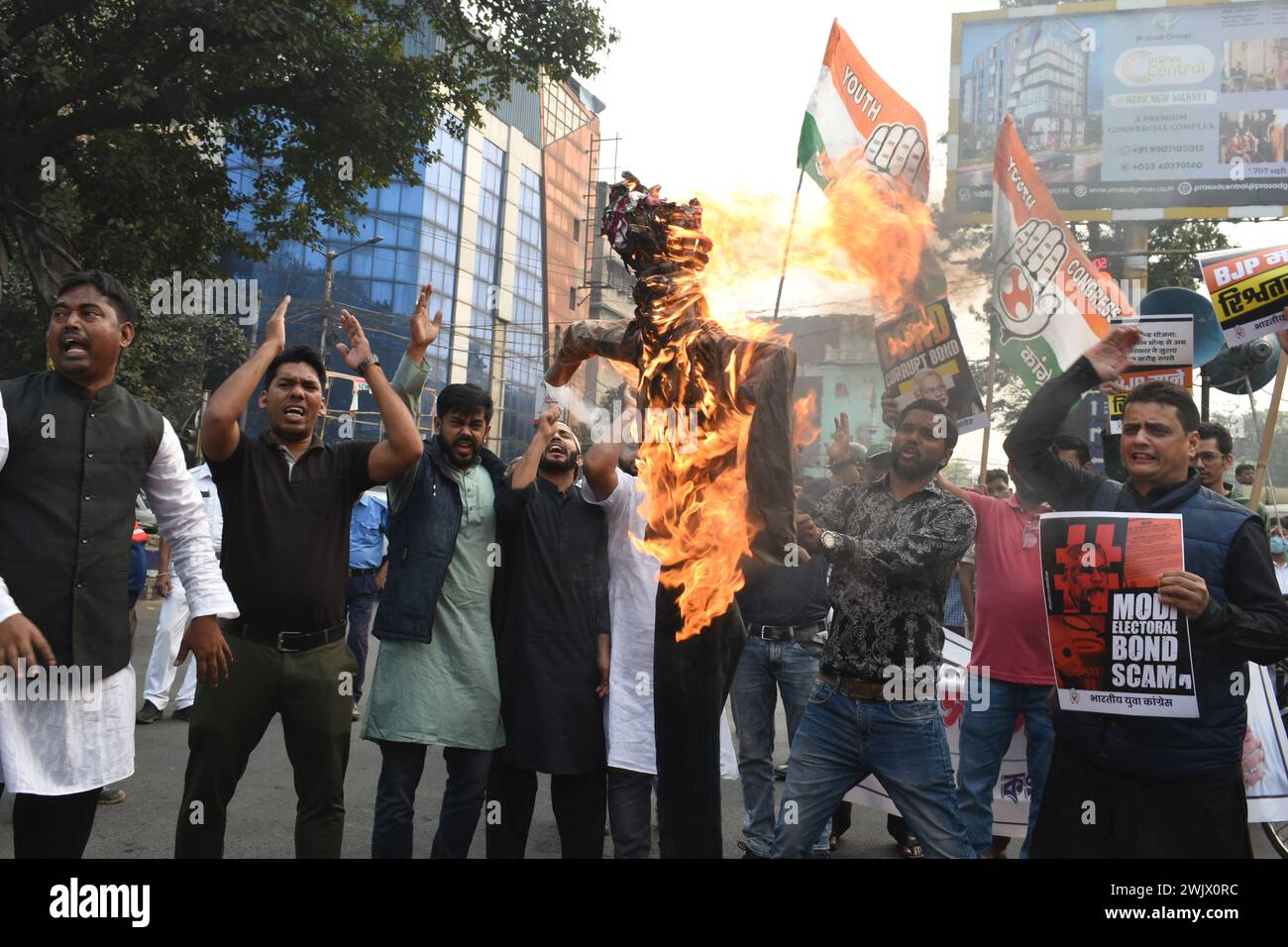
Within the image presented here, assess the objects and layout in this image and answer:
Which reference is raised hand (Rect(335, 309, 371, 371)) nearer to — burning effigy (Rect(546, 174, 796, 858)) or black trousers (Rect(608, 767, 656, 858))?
burning effigy (Rect(546, 174, 796, 858))

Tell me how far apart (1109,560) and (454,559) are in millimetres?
2575

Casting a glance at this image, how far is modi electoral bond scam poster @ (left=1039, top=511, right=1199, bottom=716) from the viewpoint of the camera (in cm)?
318

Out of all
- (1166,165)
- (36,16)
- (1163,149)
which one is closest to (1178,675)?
(36,16)

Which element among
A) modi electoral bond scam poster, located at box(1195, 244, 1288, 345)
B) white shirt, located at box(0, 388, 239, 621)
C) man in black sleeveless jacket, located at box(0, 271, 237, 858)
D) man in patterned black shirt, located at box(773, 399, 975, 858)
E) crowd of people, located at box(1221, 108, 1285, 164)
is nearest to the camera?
man in black sleeveless jacket, located at box(0, 271, 237, 858)

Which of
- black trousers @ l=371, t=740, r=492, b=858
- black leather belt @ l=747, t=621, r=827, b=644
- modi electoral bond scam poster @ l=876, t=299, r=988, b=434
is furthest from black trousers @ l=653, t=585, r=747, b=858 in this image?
modi electoral bond scam poster @ l=876, t=299, r=988, b=434

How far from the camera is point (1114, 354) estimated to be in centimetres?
390

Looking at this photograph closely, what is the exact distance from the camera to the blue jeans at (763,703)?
5227 mm

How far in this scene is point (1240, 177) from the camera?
2019cm

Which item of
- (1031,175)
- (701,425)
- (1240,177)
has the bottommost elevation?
(701,425)

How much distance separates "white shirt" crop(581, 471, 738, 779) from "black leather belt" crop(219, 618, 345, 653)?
1198 millimetres

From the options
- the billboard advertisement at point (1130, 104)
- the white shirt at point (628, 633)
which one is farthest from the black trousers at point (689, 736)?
the billboard advertisement at point (1130, 104)
